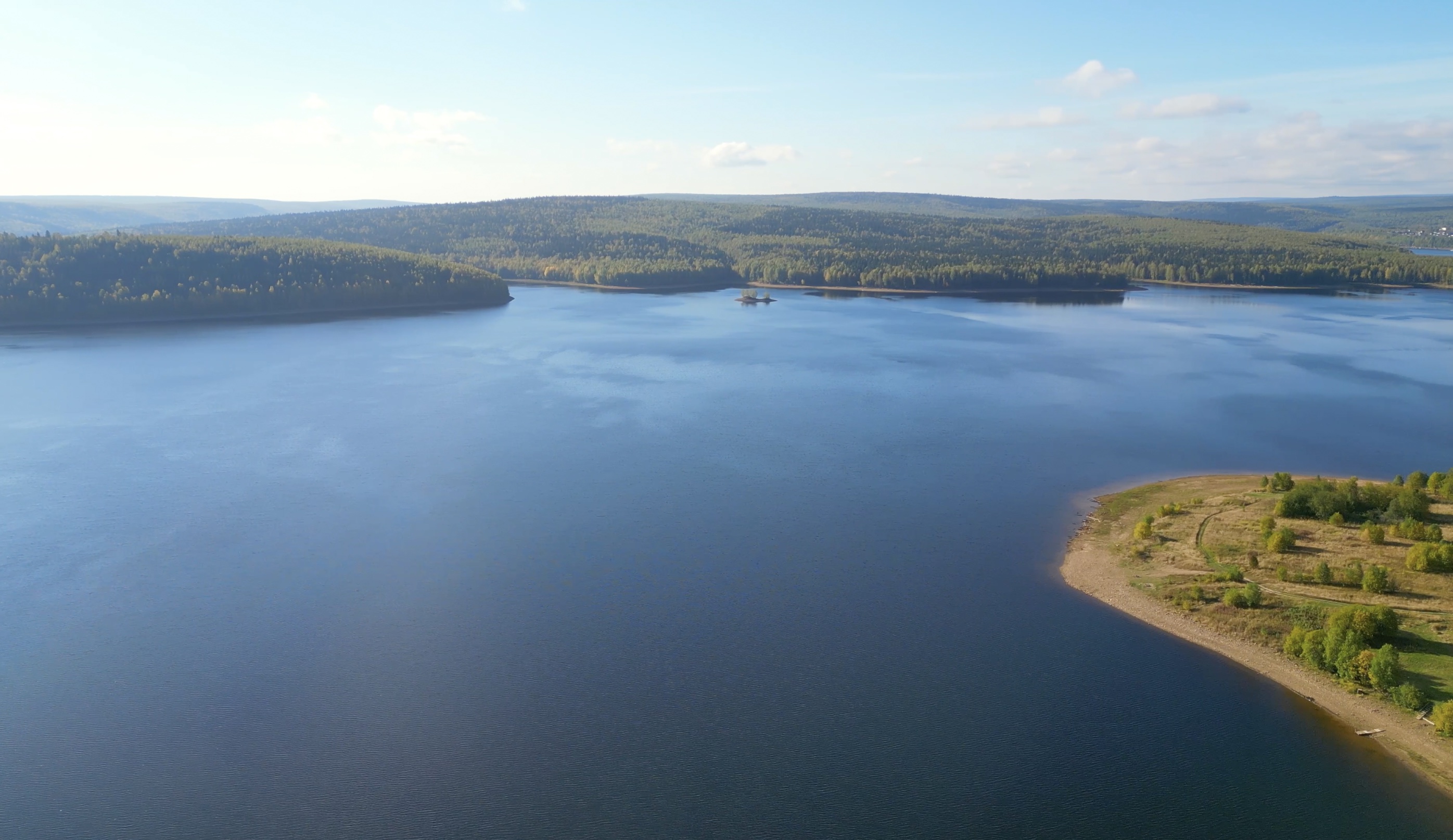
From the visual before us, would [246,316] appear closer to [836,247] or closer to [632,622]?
[632,622]

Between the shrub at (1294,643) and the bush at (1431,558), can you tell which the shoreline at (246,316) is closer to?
the shrub at (1294,643)

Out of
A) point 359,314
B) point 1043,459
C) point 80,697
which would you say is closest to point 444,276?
point 359,314

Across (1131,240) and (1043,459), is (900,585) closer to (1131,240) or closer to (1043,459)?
(1043,459)

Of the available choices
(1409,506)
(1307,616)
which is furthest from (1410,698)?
(1409,506)

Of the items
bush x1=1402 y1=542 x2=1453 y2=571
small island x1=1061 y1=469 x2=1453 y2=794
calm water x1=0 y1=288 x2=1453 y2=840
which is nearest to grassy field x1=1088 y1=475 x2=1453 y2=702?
small island x1=1061 y1=469 x2=1453 y2=794

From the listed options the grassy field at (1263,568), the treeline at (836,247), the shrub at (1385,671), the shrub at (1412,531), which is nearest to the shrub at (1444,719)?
the grassy field at (1263,568)

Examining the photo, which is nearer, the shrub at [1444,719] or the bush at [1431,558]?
the shrub at [1444,719]
